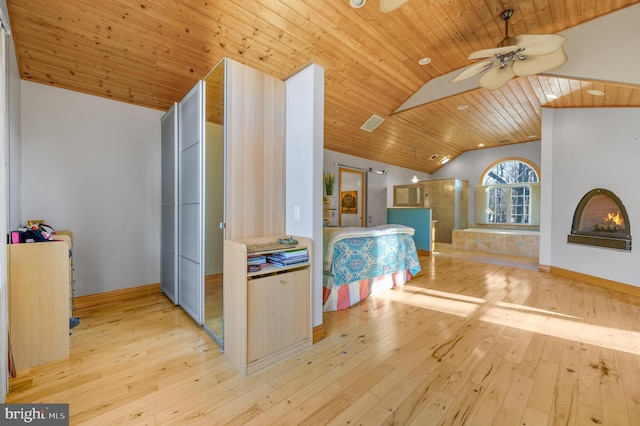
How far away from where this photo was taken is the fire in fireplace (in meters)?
3.85

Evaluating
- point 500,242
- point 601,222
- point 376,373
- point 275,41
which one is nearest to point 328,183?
point 275,41

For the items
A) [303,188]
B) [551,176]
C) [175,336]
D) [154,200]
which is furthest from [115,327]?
[551,176]

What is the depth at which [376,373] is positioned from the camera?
1867 millimetres

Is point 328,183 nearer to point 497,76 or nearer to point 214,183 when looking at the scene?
point 497,76

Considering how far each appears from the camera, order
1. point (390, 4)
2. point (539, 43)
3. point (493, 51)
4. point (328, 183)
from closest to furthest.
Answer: point (390, 4) < point (539, 43) < point (493, 51) < point (328, 183)

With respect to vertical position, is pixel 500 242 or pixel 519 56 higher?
pixel 519 56

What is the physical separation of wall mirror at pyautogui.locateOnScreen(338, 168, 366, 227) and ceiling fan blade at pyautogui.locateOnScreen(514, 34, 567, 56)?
4.22 m

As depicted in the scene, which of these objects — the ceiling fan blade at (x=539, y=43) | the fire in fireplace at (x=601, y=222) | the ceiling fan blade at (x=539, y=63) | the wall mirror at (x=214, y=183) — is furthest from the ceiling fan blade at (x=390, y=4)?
the fire in fireplace at (x=601, y=222)

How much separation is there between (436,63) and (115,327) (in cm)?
524

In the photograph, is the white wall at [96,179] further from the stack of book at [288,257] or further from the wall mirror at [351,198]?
the wall mirror at [351,198]

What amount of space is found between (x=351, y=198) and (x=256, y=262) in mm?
4905

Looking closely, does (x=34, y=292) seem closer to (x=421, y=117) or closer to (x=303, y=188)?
(x=303, y=188)

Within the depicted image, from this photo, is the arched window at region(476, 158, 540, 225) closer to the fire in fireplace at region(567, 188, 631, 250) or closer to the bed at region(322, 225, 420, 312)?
the fire in fireplace at region(567, 188, 631, 250)

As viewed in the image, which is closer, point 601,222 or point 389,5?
point 389,5
